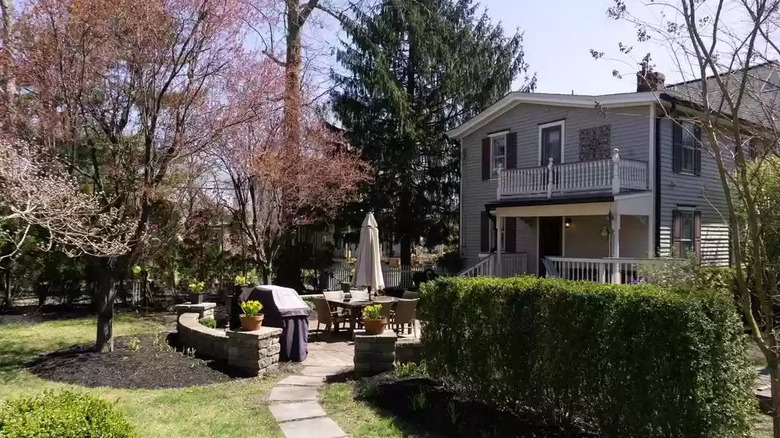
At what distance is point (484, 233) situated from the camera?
18.4 meters

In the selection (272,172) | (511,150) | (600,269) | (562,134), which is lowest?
(600,269)

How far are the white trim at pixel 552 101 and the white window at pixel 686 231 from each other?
11.8 feet

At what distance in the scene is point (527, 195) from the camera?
15430mm

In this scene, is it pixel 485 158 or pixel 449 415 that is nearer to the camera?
pixel 449 415

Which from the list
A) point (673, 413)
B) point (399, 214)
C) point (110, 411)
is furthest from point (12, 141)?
point (399, 214)

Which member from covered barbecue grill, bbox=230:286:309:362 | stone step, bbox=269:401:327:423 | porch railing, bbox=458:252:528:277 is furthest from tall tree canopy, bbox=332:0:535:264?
stone step, bbox=269:401:327:423

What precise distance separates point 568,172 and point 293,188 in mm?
7613

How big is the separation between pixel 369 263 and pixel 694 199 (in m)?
10.5

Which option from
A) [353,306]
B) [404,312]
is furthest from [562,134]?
[353,306]

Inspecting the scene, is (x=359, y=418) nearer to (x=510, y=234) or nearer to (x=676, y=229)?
(x=676, y=229)

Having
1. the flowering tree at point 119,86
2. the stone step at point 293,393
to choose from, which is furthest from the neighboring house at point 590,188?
the flowering tree at point 119,86

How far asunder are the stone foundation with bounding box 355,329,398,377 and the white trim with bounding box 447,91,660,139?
7.57 metres

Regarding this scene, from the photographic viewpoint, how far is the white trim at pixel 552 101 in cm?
1360

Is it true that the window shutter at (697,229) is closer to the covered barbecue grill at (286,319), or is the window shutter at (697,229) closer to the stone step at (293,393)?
the covered barbecue grill at (286,319)
